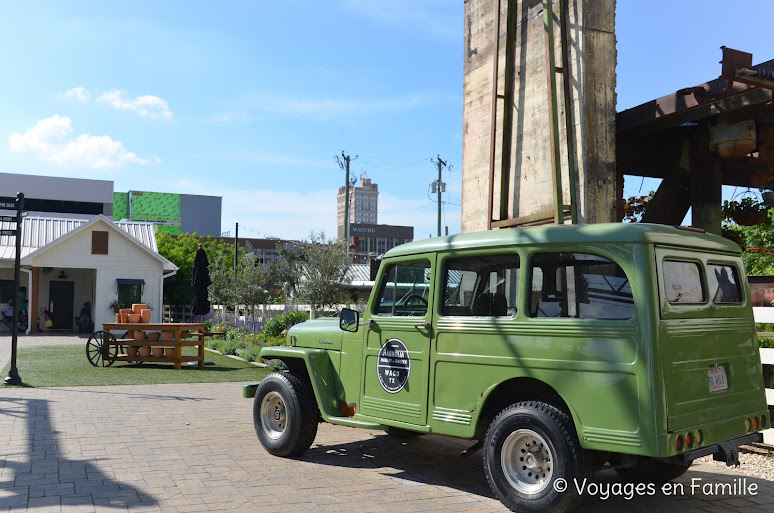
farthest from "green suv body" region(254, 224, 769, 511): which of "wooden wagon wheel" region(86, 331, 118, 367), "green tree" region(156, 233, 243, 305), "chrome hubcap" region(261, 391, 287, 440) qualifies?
"green tree" region(156, 233, 243, 305)

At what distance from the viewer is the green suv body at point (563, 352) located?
15.7ft

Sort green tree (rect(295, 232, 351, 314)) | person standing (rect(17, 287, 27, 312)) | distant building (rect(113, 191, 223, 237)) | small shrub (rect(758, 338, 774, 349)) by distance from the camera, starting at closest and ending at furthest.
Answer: small shrub (rect(758, 338, 774, 349)) < green tree (rect(295, 232, 351, 314)) < person standing (rect(17, 287, 27, 312)) < distant building (rect(113, 191, 223, 237))

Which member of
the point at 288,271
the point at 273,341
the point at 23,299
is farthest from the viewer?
the point at 23,299

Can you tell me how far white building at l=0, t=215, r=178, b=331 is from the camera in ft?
98.6

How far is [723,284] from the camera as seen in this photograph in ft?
18.7

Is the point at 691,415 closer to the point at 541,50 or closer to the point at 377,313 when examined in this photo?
the point at 377,313

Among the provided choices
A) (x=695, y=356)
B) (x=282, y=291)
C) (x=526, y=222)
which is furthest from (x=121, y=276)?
(x=695, y=356)

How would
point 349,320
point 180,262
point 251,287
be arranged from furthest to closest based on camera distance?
point 180,262, point 251,287, point 349,320

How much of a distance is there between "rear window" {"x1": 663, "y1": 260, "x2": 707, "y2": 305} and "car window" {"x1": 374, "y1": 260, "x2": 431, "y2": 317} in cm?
198

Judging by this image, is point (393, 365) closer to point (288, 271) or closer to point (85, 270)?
point (288, 271)

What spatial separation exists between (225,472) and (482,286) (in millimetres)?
2791

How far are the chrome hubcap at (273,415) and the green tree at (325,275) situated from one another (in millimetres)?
16807

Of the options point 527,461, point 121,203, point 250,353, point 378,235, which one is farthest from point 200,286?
point 378,235

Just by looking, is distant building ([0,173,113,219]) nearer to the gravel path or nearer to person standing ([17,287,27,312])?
person standing ([17,287,27,312])
